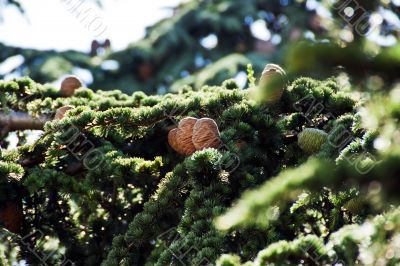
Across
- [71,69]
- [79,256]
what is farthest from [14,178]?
[71,69]

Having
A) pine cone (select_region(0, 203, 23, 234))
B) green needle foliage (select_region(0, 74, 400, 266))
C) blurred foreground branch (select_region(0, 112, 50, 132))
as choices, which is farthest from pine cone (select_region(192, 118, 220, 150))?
blurred foreground branch (select_region(0, 112, 50, 132))

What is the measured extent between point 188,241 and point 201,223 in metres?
0.06

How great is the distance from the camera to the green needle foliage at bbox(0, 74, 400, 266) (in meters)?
1.47

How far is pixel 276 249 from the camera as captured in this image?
111 centimetres

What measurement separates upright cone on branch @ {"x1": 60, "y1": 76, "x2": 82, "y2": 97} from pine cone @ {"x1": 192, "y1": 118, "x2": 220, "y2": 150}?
1077 mm

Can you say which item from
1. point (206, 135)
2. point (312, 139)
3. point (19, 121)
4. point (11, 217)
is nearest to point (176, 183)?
point (206, 135)

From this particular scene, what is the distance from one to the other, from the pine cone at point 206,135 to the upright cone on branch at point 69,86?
42.4 inches

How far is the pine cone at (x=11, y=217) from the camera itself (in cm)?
Result: 202

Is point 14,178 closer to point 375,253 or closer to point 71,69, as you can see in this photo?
point 375,253

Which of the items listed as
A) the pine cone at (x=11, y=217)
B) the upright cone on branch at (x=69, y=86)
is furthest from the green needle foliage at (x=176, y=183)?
the upright cone on branch at (x=69, y=86)

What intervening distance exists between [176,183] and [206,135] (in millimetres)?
173

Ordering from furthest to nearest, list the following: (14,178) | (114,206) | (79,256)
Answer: (114,206) → (79,256) → (14,178)

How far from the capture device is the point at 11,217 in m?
2.06

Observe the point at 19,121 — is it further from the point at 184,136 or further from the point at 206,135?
the point at 206,135
